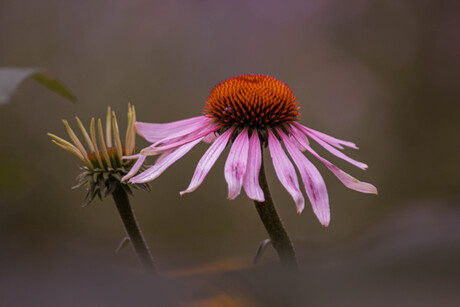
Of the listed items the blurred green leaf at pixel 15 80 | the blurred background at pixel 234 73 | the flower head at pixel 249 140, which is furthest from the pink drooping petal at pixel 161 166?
the blurred background at pixel 234 73

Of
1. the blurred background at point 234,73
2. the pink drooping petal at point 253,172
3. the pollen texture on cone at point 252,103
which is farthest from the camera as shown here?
the blurred background at point 234,73

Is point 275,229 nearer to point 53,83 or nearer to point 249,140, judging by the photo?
point 249,140

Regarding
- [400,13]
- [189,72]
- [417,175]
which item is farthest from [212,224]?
[400,13]

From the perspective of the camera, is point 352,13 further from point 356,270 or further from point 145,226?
point 356,270

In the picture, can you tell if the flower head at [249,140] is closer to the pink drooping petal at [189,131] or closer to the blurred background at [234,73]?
the pink drooping petal at [189,131]

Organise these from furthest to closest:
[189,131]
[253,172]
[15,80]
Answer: [189,131]
[253,172]
[15,80]

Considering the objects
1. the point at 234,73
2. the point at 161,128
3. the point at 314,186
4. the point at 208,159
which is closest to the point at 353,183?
the point at 314,186
